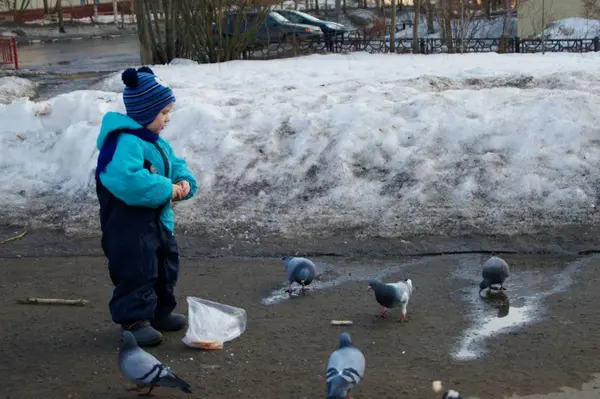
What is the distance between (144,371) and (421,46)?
768 inches

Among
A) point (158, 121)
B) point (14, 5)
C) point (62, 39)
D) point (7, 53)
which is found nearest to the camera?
point (158, 121)

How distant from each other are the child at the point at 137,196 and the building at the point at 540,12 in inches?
1070

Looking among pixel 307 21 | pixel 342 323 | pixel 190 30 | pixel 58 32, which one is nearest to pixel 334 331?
pixel 342 323

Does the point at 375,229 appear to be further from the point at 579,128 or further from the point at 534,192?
the point at 579,128

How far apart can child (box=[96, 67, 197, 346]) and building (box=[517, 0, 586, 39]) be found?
27.2 metres

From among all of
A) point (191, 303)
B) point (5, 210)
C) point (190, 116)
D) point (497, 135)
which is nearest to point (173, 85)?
point (190, 116)

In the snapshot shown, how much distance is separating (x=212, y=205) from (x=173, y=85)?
4948 mm

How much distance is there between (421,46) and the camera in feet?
73.2

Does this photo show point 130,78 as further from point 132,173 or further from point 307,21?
point 307,21

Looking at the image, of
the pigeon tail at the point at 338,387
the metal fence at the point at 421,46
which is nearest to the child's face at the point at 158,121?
the pigeon tail at the point at 338,387

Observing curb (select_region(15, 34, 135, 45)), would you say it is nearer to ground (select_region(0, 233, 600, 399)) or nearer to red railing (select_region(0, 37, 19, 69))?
red railing (select_region(0, 37, 19, 69))

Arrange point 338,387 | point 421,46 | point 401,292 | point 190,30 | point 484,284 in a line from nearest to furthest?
point 338,387 → point 401,292 → point 484,284 → point 190,30 → point 421,46

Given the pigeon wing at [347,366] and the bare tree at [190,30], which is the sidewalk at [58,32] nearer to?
the bare tree at [190,30]

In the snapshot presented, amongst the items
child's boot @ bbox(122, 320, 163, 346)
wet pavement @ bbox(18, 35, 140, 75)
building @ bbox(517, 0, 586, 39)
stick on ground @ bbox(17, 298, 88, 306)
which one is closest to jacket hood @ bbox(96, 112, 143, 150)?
child's boot @ bbox(122, 320, 163, 346)
